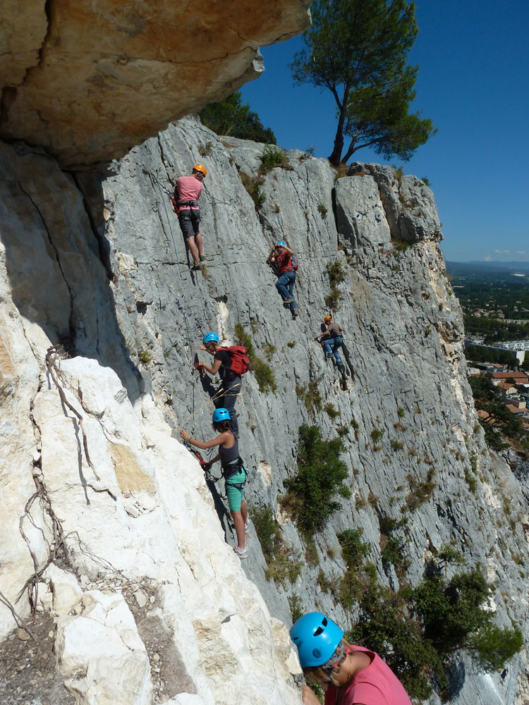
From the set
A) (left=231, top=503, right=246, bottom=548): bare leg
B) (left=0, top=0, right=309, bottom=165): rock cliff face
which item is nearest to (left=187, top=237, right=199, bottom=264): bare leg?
(left=0, top=0, right=309, bottom=165): rock cliff face

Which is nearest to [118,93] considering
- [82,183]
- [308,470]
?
[82,183]

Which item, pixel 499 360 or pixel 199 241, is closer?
pixel 199 241

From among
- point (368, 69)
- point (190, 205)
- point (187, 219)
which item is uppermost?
point (368, 69)

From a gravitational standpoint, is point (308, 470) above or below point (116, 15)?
below

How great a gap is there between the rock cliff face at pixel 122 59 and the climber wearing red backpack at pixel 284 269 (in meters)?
8.42

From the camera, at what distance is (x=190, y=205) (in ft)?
27.0

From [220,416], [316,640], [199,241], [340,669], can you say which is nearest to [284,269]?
[199,241]

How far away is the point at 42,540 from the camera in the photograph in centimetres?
225

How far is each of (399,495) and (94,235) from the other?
12.5m

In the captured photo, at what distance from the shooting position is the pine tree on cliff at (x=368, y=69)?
47.1ft

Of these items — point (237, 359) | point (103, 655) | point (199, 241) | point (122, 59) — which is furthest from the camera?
point (199, 241)

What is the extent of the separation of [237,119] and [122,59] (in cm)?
1782

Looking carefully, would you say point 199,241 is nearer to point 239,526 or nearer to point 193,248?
point 193,248

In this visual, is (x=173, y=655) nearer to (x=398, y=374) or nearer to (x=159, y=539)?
(x=159, y=539)
